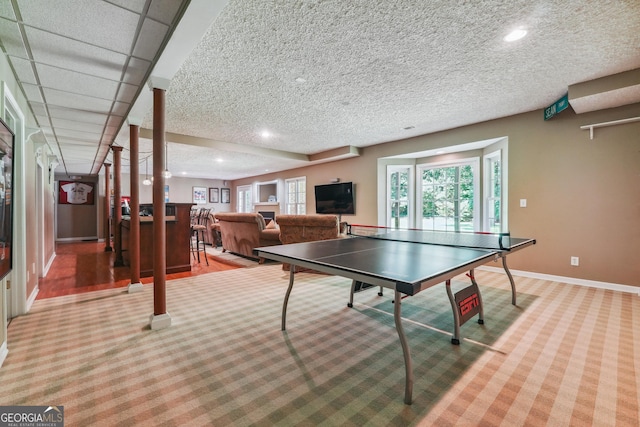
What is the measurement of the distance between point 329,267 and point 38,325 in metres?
2.84

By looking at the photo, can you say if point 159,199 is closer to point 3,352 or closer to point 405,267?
point 3,352

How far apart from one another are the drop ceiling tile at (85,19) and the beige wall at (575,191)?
501 cm

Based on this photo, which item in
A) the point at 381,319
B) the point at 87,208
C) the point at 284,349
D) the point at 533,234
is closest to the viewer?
the point at 284,349

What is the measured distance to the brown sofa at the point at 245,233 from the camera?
525 centimetres

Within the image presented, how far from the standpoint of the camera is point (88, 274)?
14.5 feet

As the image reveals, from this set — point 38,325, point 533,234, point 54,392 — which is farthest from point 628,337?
point 38,325

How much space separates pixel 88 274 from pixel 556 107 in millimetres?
7464

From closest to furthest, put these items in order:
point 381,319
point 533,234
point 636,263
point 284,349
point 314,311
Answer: point 284,349 → point 381,319 → point 314,311 → point 636,263 → point 533,234

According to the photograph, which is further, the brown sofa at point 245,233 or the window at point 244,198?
the window at point 244,198

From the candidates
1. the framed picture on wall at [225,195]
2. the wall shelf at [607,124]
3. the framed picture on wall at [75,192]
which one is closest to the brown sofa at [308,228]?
the wall shelf at [607,124]

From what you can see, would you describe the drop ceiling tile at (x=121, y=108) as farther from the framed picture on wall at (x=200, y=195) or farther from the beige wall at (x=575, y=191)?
the framed picture on wall at (x=200, y=195)

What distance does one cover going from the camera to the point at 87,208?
9.32 metres

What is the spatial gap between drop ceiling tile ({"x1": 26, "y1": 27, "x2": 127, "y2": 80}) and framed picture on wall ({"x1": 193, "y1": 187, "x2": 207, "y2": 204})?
30.8 feet

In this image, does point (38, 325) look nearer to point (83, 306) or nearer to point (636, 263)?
point (83, 306)
